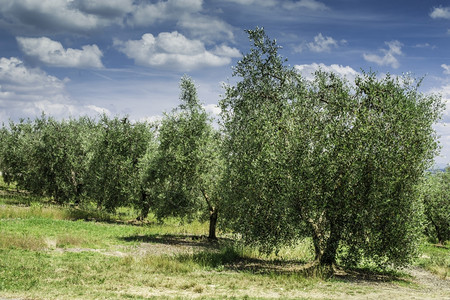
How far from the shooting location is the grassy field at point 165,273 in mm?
15359

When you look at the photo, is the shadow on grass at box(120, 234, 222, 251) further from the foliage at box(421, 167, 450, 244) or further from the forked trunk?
the foliage at box(421, 167, 450, 244)

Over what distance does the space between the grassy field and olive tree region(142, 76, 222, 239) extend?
10.2 ft

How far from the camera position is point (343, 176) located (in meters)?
19.4

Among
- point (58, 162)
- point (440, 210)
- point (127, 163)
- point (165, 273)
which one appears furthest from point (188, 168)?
point (440, 210)

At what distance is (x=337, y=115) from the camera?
21531mm

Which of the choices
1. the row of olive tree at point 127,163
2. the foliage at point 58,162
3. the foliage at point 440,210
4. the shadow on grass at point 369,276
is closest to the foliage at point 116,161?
the row of olive tree at point 127,163

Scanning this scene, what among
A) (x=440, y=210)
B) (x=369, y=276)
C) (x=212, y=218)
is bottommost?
(x=369, y=276)

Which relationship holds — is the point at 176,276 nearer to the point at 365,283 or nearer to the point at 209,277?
the point at 209,277

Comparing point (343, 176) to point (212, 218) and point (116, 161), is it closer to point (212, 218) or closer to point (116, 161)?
point (212, 218)

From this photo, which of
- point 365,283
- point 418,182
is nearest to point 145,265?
point 365,283

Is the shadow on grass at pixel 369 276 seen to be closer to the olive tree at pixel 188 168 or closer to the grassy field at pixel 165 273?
the grassy field at pixel 165 273

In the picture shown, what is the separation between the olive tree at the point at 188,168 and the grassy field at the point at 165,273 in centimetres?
312

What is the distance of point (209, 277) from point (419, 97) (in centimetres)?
1750

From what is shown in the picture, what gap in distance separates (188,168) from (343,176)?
1375 centimetres
